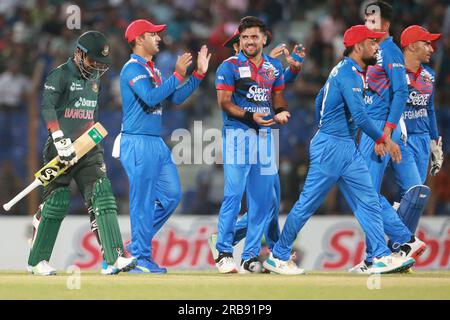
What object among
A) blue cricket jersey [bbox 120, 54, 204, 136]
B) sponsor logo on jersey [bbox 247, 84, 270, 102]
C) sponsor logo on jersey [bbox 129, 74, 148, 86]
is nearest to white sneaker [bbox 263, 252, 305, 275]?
sponsor logo on jersey [bbox 247, 84, 270, 102]

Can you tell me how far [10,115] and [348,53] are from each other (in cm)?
607

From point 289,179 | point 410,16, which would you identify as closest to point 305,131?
point 289,179

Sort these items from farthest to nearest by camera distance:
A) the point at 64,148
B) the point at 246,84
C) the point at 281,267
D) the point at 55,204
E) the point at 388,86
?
the point at 388,86
the point at 246,84
the point at 281,267
the point at 55,204
the point at 64,148

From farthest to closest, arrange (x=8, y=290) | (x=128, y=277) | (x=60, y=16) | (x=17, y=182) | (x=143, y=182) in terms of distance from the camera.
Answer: (x=60, y=16)
(x=17, y=182)
(x=143, y=182)
(x=128, y=277)
(x=8, y=290)

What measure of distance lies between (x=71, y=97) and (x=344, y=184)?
2.69 meters

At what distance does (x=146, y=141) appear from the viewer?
10.3 meters

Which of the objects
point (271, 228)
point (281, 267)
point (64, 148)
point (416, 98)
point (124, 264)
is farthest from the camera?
point (416, 98)

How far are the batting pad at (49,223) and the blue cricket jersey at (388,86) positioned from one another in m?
3.19

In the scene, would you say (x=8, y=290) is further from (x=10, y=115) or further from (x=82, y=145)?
(x=10, y=115)

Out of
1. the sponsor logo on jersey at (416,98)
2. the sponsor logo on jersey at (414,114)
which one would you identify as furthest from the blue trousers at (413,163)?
the sponsor logo on jersey at (416,98)

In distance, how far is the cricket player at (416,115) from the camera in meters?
11.1

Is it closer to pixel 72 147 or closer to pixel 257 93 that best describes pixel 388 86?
pixel 257 93

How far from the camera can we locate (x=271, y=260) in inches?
409

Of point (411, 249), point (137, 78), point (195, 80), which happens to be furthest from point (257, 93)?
point (411, 249)
